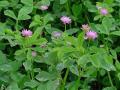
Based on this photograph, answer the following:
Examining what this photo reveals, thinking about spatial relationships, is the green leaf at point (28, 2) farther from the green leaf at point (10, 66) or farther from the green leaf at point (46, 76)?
the green leaf at point (46, 76)

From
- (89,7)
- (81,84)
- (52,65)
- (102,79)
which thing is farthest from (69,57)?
(89,7)

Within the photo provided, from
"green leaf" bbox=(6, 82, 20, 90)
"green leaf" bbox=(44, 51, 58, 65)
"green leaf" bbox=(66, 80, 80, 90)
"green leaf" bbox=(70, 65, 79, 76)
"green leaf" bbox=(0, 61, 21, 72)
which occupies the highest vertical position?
"green leaf" bbox=(44, 51, 58, 65)

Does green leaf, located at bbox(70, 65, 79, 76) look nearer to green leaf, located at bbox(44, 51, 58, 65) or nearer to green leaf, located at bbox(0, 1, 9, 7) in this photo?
green leaf, located at bbox(44, 51, 58, 65)

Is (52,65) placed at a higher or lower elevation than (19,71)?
higher

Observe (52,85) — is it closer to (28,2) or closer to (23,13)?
(23,13)

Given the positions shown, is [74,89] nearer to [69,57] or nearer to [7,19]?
[69,57]

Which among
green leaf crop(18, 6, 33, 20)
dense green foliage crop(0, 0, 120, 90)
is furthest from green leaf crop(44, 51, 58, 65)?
green leaf crop(18, 6, 33, 20)

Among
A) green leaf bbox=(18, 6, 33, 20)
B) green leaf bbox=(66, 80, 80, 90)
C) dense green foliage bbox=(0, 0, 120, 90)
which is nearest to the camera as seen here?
dense green foliage bbox=(0, 0, 120, 90)

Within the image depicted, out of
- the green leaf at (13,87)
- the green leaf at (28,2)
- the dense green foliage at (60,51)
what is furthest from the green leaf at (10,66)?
the green leaf at (28,2)
